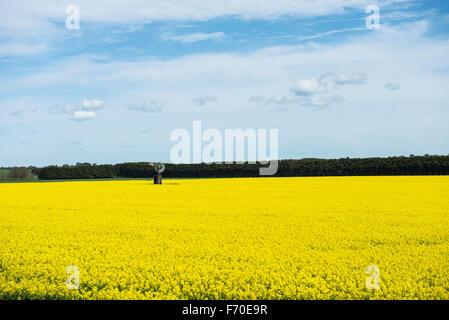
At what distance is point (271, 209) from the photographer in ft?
70.0

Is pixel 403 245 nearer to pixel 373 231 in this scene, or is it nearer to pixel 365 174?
pixel 373 231

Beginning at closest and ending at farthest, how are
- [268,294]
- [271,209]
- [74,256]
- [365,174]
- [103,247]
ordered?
1. [268,294]
2. [74,256]
3. [103,247]
4. [271,209]
5. [365,174]

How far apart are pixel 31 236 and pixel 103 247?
3.49m

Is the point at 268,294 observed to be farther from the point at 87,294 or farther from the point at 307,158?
the point at 307,158

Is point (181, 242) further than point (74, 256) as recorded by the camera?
Yes

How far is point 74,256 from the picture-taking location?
10727 millimetres

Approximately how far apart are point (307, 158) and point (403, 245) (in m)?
50.2

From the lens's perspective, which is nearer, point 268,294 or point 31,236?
point 268,294
